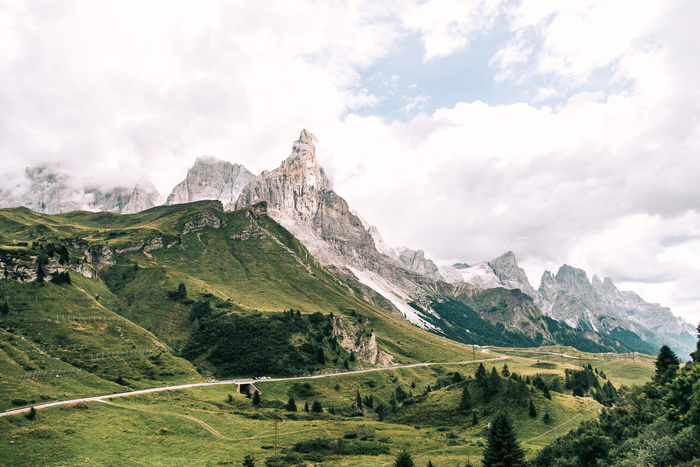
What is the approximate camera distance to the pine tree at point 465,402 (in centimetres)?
14850

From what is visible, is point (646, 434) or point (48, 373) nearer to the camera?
point (646, 434)

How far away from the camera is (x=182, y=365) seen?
192 m

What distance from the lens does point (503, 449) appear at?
244ft

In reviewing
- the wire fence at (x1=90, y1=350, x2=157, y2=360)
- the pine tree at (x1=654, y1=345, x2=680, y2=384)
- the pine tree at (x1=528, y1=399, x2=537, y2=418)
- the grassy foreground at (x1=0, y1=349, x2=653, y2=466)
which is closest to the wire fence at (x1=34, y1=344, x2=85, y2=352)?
the wire fence at (x1=90, y1=350, x2=157, y2=360)

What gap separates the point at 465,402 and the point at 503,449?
261ft

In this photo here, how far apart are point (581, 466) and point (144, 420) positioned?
369 ft

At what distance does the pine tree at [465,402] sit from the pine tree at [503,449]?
77145mm

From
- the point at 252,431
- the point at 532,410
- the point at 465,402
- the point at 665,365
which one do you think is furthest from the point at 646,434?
the point at 252,431

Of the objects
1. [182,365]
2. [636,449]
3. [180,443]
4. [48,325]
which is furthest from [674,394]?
[48,325]

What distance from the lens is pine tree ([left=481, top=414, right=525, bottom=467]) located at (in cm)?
7338

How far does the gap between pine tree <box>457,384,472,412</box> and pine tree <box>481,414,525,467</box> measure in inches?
3037

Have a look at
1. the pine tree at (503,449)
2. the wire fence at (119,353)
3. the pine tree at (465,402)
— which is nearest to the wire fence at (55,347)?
the wire fence at (119,353)

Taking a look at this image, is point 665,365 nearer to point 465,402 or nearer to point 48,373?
point 465,402

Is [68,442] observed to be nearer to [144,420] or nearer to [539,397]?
[144,420]
